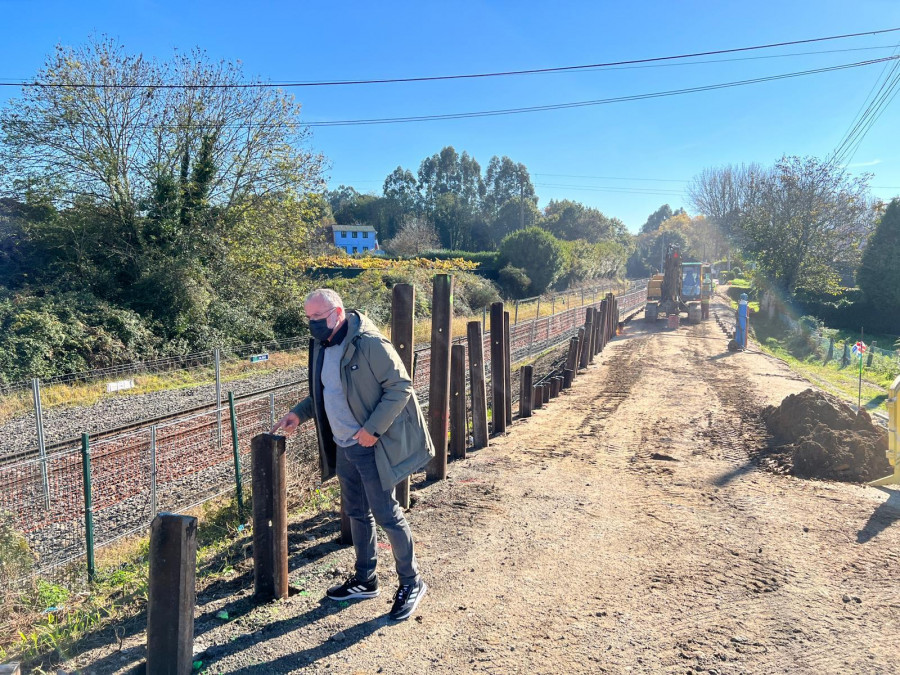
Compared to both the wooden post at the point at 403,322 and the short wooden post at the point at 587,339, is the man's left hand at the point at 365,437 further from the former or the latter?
the short wooden post at the point at 587,339

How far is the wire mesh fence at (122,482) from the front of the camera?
5426 mm

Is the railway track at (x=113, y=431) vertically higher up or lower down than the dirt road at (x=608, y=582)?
lower down

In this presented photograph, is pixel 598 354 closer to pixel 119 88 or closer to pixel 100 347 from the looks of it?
pixel 100 347

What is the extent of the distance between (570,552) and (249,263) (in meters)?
18.4

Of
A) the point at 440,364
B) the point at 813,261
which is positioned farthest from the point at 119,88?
the point at 813,261

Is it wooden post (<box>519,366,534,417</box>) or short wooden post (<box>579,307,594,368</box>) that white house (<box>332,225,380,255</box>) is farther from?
wooden post (<box>519,366,534,417</box>)

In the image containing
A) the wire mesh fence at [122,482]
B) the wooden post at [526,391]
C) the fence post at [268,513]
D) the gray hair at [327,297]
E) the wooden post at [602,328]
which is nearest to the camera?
the gray hair at [327,297]

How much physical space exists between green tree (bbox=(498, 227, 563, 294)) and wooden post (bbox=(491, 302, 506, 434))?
3250cm

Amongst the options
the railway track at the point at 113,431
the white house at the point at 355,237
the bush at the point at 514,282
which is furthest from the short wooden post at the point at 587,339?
the white house at the point at 355,237

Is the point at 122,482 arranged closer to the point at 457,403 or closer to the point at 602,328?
the point at 457,403

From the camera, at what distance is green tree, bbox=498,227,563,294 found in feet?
132

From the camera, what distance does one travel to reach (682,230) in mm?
96312

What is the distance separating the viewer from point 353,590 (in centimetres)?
368

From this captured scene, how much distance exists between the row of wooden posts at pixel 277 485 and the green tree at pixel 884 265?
30.7 metres
